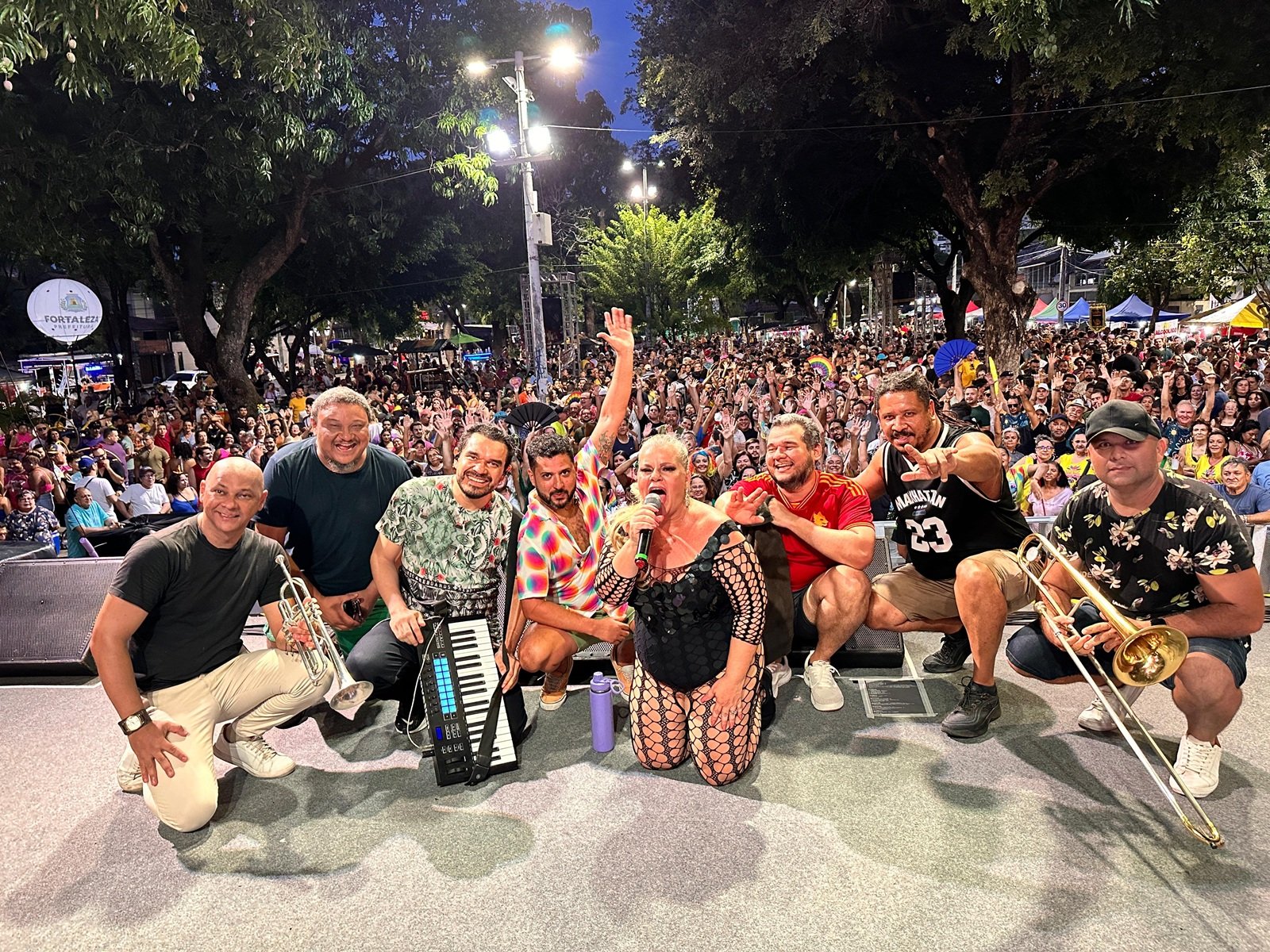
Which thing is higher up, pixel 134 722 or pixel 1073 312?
pixel 1073 312

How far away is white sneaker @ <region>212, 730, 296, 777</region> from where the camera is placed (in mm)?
3848

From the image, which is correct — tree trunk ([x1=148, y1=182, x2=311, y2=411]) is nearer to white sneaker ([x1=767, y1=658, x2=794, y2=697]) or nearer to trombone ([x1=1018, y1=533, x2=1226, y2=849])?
white sneaker ([x1=767, y1=658, x2=794, y2=697])

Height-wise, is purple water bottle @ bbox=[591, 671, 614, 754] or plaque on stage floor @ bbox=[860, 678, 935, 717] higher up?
purple water bottle @ bbox=[591, 671, 614, 754]

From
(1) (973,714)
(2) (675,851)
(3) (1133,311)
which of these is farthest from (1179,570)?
(3) (1133,311)

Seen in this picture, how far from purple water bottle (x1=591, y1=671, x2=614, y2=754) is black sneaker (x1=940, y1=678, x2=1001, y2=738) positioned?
5.21ft

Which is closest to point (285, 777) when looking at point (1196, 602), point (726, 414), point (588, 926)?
point (588, 926)

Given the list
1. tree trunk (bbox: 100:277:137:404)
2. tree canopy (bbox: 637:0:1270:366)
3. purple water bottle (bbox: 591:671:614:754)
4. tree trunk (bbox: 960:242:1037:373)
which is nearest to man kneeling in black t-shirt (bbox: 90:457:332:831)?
purple water bottle (bbox: 591:671:614:754)

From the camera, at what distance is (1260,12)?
31.3ft

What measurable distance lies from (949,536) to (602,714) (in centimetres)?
194

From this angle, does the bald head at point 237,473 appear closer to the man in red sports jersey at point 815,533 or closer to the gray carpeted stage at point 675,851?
the gray carpeted stage at point 675,851

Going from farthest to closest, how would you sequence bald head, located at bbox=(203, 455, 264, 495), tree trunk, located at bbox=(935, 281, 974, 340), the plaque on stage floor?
tree trunk, located at bbox=(935, 281, 974, 340)
the plaque on stage floor
bald head, located at bbox=(203, 455, 264, 495)

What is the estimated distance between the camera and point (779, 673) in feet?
14.4

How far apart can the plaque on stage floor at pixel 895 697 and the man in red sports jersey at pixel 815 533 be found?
18cm

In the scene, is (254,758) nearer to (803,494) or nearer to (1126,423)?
(803,494)
